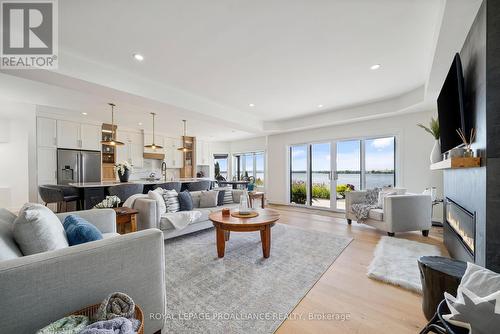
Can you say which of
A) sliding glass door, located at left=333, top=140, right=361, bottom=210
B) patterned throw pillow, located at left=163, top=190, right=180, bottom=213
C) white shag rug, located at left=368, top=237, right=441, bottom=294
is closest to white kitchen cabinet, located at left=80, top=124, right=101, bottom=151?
patterned throw pillow, located at left=163, top=190, right=180, bottom=213

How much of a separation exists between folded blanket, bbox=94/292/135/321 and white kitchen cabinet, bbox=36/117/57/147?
5.95m

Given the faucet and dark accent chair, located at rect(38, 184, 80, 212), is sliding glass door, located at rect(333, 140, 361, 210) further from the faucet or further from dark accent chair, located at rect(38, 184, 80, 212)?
dark accent chair, located at rect(38, 184, 80, 212)

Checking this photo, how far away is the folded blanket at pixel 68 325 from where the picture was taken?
2.65 feet

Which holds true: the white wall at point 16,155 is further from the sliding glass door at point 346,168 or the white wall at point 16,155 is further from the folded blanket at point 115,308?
the sliding glass door at point 346,168

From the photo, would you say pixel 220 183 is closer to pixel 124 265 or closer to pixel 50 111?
pixel 50 111

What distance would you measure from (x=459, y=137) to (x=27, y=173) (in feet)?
25.7

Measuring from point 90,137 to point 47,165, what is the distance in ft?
3.92

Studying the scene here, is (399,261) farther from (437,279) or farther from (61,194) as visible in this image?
(61,194)

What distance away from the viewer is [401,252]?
8.63 feet

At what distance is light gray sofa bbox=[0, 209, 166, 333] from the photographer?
873 mm

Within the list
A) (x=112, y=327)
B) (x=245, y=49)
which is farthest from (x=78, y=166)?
(x=112, y=327)

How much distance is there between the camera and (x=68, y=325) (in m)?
0.87

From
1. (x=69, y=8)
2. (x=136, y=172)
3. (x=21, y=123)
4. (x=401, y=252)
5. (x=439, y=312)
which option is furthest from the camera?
(x=136, y=172)

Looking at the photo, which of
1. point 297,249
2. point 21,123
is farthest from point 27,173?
point 297,249
